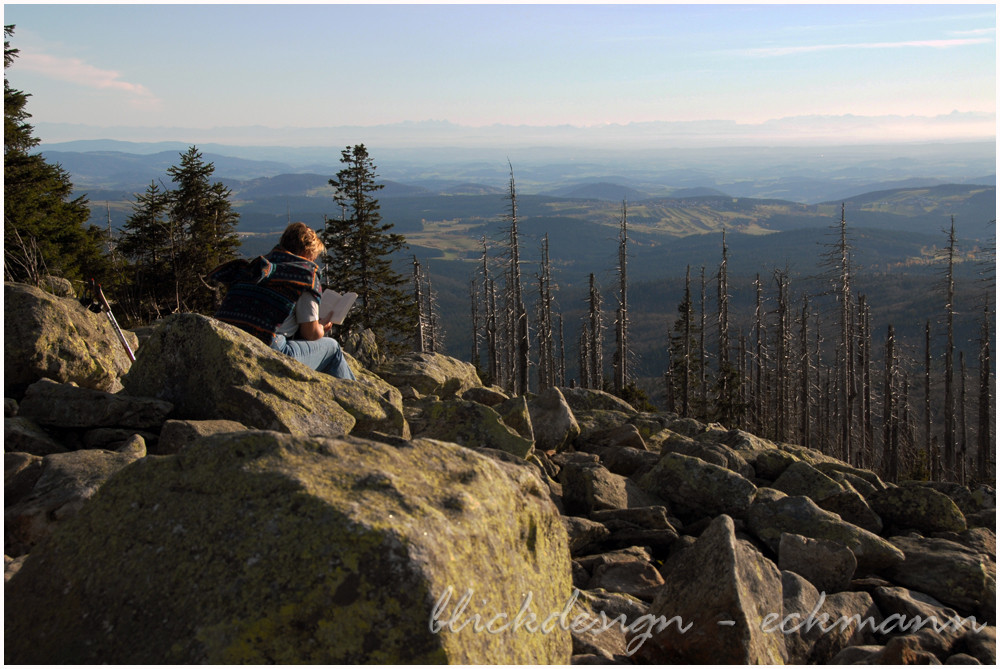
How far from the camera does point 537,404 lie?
1365 centimetres

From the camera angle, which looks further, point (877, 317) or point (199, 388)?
point (877, 317)

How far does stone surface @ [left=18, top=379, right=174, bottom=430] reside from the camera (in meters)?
7.20

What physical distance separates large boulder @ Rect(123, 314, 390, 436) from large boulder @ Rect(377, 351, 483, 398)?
23.9ft

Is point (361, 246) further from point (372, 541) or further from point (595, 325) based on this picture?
point (372, 541)

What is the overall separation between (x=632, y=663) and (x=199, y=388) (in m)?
5.50

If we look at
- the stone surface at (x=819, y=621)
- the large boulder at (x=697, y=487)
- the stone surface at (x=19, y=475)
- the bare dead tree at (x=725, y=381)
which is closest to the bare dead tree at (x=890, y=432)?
the bare dead tree at (x=725, y=381)

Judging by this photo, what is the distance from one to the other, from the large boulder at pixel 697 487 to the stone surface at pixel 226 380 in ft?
17.2

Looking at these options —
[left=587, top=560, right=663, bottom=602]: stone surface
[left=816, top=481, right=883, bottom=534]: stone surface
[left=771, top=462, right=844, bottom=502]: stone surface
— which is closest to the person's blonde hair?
[left=587, top=560, right=663, bottom=602]: stone surface

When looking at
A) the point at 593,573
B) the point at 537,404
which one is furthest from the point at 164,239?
the point at 593,573

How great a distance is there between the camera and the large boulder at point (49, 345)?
817 cm

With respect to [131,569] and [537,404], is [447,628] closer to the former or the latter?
[131,569]

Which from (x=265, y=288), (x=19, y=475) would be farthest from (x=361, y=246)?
(x=19, y=475)

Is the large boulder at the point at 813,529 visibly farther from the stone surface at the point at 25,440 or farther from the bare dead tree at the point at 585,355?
the bare dead tree at the point at 585,355

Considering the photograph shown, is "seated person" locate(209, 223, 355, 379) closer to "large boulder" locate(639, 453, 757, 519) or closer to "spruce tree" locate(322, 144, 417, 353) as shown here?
"large boulder" locate(639, 453, 757, 519)
